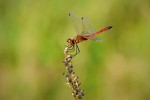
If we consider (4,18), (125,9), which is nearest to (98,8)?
(125,9)

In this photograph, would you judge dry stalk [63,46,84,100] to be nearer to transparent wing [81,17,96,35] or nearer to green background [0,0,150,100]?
transparent wing [81,17,96,35]

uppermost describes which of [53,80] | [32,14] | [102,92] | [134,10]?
[32,14]

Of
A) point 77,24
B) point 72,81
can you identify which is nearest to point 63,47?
point 77,24

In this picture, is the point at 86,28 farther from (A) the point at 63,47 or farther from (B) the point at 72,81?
(A) the point at 63,47

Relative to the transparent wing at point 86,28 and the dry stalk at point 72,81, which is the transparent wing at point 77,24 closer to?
the transparent wing at point 86,28

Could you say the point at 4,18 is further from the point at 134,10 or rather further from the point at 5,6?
the point at 134,10

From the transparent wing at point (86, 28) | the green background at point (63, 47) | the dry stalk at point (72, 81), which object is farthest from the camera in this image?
the green background at point (63, 47)

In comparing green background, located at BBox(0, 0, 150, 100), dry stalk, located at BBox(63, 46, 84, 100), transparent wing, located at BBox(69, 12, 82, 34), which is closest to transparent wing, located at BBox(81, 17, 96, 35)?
transparent wing, located at BBox(69, 12, 82, 34)

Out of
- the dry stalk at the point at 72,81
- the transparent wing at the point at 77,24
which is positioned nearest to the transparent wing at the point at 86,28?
the transparent wing at the point at 77,24
